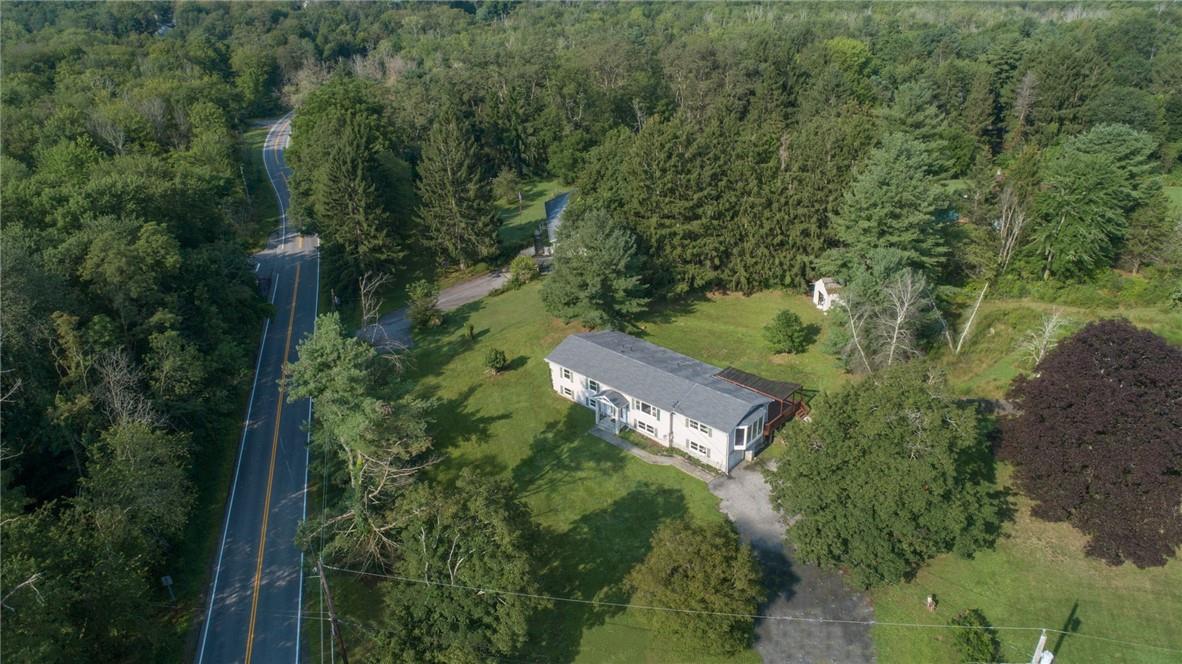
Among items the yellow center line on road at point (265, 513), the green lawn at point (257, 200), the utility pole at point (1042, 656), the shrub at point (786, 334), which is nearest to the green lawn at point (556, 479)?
the yellow center line on road at point (265, 513)

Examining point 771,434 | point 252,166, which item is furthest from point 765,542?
point 252,166

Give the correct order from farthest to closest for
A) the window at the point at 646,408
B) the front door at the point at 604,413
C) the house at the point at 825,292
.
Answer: the house at the point at 825,292 → the front door at the point at 604,413 → the window at the point at 646,408

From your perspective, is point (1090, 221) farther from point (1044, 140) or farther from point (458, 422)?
point (458, 422)

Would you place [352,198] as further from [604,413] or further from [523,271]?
[604,413]

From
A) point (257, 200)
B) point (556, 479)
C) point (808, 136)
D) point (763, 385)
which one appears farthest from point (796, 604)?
point (257, 200)

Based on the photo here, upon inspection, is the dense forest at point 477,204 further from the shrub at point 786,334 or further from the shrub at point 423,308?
the shrub at point 423,308

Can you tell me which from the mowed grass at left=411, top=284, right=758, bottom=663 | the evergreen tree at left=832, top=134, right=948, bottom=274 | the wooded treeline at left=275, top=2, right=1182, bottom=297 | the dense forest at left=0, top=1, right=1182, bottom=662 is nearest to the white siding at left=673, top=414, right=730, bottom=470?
the mowed grass at left=411, top=284, right=758, bottom=663
